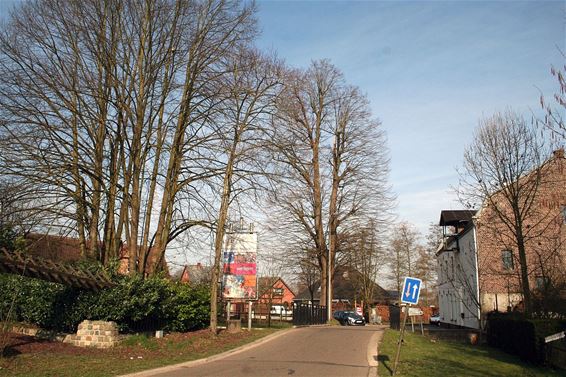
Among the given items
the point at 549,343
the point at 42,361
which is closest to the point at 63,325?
the point at 42,361

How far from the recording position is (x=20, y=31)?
19.1 meters

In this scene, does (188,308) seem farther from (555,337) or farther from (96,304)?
(555,337)

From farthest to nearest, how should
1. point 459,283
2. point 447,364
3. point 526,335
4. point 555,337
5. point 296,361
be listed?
1. point 459,283
2. point 526,335
3. point 555,337
4. point 447,364
5. point 296,361

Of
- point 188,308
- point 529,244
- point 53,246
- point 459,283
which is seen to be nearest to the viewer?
point 188,308

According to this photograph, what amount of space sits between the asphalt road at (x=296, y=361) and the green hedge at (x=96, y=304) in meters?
3.65

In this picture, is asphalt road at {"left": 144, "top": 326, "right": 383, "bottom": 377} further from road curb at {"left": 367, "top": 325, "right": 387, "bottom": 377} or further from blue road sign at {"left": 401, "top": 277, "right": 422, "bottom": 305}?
blue road sign at {"left": 401, "top": 277, "right": 422, "bottom": 305}

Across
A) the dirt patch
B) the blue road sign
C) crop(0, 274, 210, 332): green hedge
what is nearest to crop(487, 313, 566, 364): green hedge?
the blue road sign

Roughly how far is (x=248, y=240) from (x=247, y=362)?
1041cm

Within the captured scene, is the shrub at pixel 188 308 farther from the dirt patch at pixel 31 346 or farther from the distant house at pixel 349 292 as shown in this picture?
the distant house at pixel 349 292

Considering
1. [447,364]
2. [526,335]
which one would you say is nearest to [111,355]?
[447,364]

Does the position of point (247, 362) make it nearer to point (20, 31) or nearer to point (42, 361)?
point (42, 361)

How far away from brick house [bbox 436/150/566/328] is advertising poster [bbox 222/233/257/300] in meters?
10.3

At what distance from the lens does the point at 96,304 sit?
53.2ft

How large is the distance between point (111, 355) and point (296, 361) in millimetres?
5156
